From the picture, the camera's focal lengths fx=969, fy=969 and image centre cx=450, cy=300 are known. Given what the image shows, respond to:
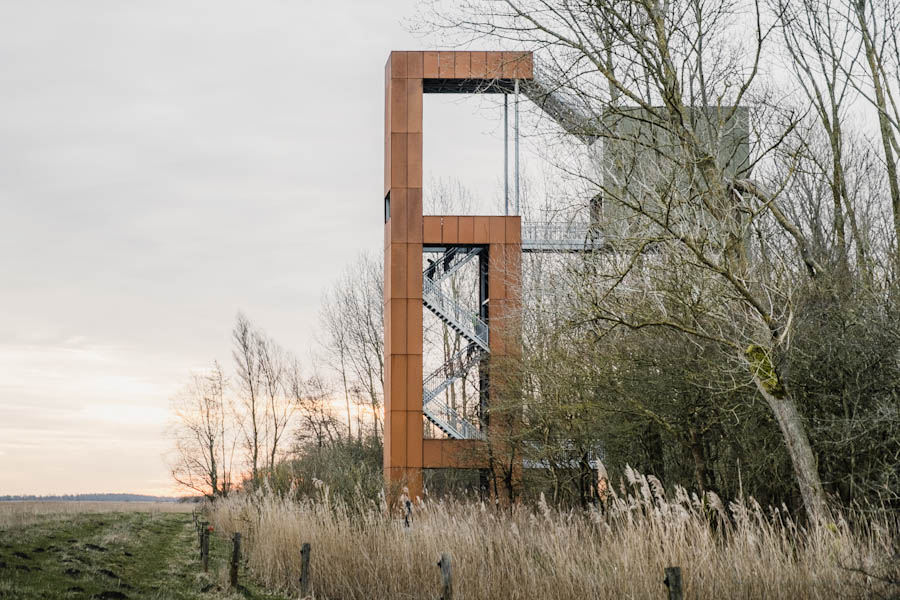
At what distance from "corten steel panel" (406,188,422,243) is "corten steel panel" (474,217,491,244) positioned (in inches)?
70.5

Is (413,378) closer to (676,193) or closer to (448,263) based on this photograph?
(448,263)

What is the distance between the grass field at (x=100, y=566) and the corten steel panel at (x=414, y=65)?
14814mm

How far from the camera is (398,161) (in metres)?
29.1

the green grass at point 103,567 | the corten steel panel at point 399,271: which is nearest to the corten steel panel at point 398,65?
the corten steel panel at point 399,271

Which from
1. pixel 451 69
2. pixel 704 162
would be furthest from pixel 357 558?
pixel 451 69

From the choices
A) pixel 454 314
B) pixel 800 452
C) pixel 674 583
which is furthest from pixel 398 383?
pixel 674 583

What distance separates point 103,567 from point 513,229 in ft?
50.1

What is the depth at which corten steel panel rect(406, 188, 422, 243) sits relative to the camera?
29.0 meters

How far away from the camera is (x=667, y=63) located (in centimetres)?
1241

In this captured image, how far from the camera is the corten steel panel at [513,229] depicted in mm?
29312

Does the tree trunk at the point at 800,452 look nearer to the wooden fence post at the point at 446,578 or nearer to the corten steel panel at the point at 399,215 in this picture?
the wooden fence post at the point at 446,578

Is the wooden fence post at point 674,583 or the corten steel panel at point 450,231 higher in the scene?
the corten steel panel at point 450,231

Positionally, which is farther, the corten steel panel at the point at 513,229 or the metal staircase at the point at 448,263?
the metal staircase at the point at 448,263

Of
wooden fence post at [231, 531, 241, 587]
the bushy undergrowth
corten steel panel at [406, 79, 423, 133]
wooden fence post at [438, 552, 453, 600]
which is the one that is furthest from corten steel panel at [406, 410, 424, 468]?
wooden fence post at [438, 552, 453, 600]
